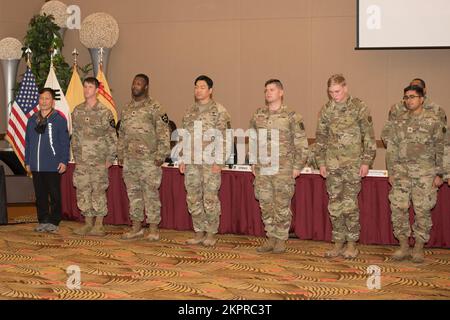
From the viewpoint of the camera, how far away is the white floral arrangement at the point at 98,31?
10.0 meters

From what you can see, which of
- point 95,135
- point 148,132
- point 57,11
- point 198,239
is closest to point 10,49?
point 57,11

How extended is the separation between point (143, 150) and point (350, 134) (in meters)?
1.98

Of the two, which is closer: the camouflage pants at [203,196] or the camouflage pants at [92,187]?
the camouflage pants at [203,196]

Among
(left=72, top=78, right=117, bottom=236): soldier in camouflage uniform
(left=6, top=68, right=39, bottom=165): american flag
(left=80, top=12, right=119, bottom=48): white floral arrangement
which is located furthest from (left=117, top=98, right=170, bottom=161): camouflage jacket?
(left=80, top=12, right=119, bottom=48): white floral arrangement

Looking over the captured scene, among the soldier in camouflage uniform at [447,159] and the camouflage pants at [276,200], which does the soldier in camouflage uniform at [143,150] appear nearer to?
the camouflage pants at [276,200]

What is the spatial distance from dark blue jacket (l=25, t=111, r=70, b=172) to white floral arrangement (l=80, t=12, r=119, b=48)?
275 centimetres

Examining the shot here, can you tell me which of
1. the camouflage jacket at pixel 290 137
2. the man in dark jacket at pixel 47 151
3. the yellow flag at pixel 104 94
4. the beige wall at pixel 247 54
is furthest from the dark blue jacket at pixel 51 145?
the beige wall at pixel 247 54

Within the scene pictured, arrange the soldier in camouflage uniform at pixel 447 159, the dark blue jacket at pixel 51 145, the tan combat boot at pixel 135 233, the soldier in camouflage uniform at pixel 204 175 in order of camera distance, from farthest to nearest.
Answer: the dark blue jacket at pixel 51 145, the tan combat boot at pixel 135 233, the soldier in camouflage uniform at pixel 204 175, the soldier in camouflage uniform at pixel 447 159

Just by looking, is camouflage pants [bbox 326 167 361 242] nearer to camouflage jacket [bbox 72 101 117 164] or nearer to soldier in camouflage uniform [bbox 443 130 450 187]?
soldier in camouflage uniform [bbox 443 130 450 187]

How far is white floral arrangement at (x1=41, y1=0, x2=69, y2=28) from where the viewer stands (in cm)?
1020

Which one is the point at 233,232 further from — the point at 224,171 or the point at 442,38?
the point at 442,38

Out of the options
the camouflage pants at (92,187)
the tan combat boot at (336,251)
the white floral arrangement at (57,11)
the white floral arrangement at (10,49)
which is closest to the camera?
the tan combat boot at (336,251)

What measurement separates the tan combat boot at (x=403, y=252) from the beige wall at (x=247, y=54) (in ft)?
10.4

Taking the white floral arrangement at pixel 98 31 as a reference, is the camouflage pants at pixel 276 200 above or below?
below
